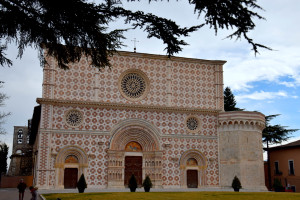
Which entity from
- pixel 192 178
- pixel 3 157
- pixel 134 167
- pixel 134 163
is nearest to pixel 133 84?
pixel 134 163

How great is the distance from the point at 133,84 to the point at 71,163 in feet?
28.9

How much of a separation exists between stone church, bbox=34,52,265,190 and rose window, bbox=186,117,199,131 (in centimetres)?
9

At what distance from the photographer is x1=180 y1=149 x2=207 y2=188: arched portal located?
32.0 metres

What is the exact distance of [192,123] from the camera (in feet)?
→ 109

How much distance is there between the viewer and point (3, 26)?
8.26 m

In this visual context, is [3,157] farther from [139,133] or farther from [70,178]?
[139,133]

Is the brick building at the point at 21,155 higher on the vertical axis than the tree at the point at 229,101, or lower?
lower

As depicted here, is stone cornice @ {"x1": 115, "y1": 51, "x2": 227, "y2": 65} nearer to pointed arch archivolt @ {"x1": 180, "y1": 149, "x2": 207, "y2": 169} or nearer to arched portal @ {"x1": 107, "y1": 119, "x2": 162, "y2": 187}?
arched portal @ {"x1": 107, "y1": 119, "x2": 162, "y2": 187}

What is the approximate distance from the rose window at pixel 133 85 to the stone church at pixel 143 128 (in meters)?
0.09

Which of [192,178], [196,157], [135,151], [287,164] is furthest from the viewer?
[287,164]

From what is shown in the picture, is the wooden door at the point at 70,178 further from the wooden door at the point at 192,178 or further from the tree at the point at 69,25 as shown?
the tree at the point at 69,25

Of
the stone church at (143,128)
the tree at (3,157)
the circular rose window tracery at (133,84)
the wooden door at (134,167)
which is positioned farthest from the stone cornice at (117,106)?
the tree at (3,157)

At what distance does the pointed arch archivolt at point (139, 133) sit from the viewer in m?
31.2

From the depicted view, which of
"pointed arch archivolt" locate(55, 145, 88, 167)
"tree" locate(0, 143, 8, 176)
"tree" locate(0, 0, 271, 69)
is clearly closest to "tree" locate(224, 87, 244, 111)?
"pointed arch archivolt" locate(55, 145, 88, 167)
